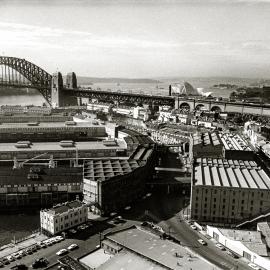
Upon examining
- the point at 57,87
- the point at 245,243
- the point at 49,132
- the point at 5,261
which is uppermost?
the point at 57,87

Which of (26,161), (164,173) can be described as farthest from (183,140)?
(26,161)

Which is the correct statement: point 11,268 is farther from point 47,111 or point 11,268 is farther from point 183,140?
point 47,111

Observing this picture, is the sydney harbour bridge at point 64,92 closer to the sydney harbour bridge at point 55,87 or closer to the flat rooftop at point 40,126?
the sydney harbour bridge at point 55,87

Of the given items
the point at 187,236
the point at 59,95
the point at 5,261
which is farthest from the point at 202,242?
the point at 59,95

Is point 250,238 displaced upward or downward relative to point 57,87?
downward

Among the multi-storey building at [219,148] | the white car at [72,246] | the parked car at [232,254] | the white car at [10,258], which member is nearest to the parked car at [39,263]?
the white car at [10,258]

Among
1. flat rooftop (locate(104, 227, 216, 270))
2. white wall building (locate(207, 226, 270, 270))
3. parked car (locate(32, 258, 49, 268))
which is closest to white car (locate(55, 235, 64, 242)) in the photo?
parked car (locate(32, 258, 49, 268))

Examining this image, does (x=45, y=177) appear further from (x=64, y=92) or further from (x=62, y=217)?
(x=64, y=92)
